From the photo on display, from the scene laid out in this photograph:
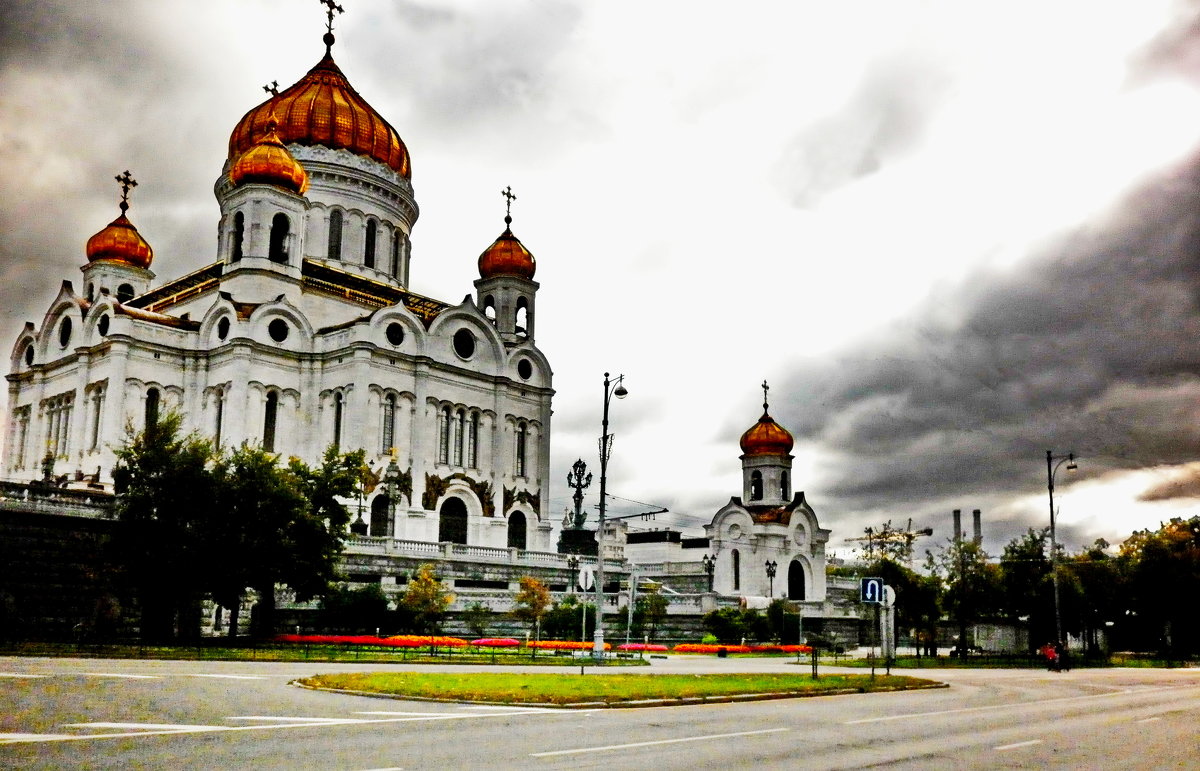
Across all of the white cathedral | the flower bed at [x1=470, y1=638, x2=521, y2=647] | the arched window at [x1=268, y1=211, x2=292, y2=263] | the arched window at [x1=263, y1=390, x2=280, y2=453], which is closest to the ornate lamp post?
the white cathedral

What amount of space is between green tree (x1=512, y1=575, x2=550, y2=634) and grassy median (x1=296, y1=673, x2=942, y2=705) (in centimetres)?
1629

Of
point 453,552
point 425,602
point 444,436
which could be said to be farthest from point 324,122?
point 425,602

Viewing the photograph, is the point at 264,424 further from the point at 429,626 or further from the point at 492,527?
the point at 429,626

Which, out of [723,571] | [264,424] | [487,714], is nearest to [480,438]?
[264,424]

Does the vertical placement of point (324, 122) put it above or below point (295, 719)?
above

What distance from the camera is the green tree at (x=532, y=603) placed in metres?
41.2

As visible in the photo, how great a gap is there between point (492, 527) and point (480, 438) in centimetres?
531

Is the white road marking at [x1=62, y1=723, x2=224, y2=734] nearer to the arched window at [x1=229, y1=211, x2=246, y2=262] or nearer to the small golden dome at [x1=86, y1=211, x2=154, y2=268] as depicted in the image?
the arched window at [x1=229, y1=211, x2=246, y2=262]

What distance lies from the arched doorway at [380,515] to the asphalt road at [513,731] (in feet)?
110

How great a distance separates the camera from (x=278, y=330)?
5725 cm

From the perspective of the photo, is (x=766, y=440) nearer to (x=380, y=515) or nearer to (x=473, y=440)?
(x=473, y=440)

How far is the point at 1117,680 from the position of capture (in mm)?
31938

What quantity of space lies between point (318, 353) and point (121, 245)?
2130 centimetres

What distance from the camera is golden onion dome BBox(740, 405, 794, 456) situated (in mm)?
74188
